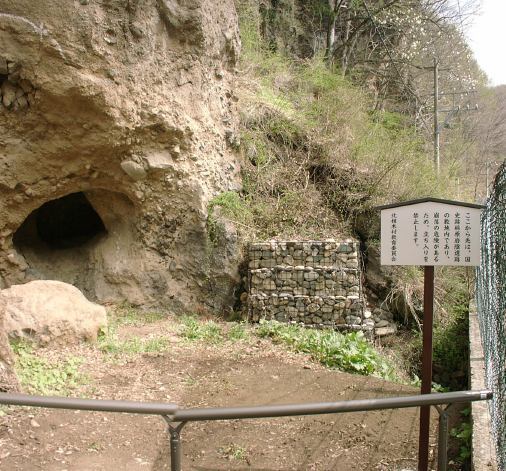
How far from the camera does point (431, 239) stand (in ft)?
10.9

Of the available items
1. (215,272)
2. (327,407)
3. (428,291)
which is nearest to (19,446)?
(327,407)

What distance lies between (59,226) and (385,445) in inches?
326

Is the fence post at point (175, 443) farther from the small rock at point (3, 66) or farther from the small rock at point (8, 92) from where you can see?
the small rock at point (8, 92)

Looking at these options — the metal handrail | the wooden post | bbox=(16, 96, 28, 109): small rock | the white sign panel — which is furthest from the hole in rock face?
the metal handrail

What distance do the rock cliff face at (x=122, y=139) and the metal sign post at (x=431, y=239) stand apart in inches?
193

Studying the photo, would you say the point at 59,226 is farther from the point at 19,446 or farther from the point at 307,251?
the point at 19,446

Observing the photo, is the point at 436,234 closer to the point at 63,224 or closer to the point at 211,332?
the point at 211,332

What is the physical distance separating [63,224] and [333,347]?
21.9 feet

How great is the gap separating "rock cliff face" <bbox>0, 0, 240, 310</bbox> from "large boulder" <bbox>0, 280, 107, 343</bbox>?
2.04m

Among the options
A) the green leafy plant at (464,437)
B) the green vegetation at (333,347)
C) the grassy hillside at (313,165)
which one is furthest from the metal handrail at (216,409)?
the grassy hillside at (313,165)

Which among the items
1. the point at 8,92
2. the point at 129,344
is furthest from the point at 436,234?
the point at 8,92

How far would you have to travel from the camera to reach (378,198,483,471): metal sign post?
3.25 m

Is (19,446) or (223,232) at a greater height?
(223,232)

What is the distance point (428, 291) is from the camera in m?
3.31
